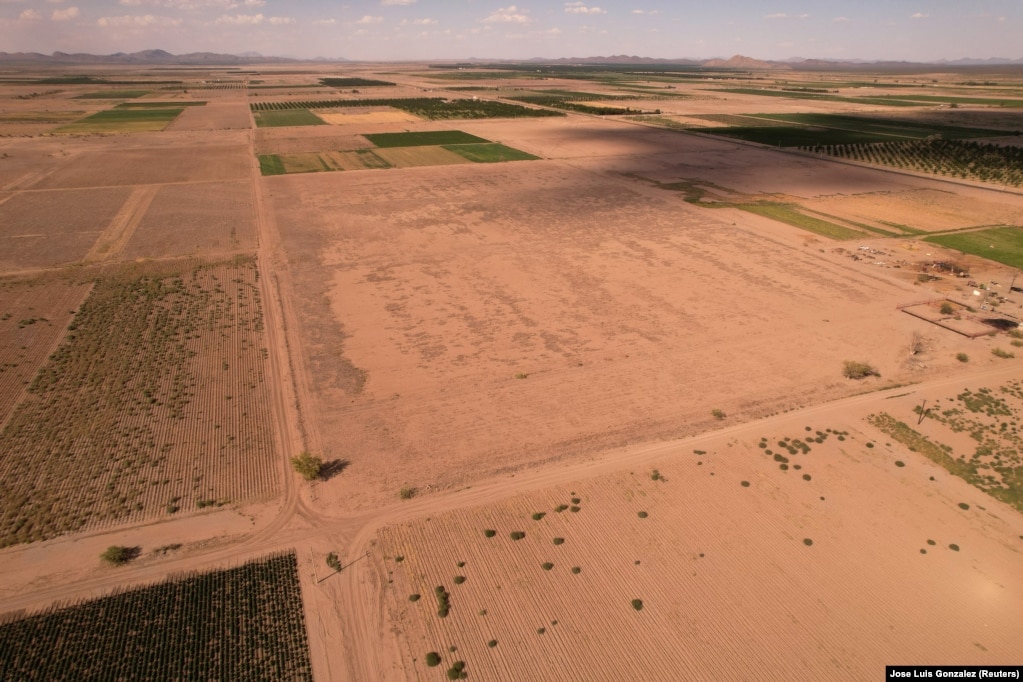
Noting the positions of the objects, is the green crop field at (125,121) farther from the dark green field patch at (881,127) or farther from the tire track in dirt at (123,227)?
the dark green field patch at (881,127)

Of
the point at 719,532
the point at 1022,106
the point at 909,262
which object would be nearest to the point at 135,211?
the point at 719,532

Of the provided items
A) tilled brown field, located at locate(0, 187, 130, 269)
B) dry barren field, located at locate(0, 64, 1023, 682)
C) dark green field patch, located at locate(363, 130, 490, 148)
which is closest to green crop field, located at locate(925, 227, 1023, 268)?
dry barren field, located at locate(0, 64, 1023, 682)

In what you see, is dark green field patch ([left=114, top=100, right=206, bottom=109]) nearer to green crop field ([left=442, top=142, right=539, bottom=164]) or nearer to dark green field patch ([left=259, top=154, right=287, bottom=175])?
dark green field patch ([left=259, top=154, right=287, bottom=175])

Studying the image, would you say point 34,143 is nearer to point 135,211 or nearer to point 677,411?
point 135,211

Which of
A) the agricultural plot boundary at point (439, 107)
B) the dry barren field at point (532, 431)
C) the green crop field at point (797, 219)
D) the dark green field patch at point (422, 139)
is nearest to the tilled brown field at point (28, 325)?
the dry barren field at point (532, 431)

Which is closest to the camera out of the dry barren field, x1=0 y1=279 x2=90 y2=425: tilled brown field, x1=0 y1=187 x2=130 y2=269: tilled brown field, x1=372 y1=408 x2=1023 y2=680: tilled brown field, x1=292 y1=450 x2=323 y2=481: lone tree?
x1=372 y1=408 x2=1023 y2=680: tilled brown field

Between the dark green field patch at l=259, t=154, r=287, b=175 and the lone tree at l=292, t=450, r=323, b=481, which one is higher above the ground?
the dark green field patch at l=259, t=154, r=287, b=175
